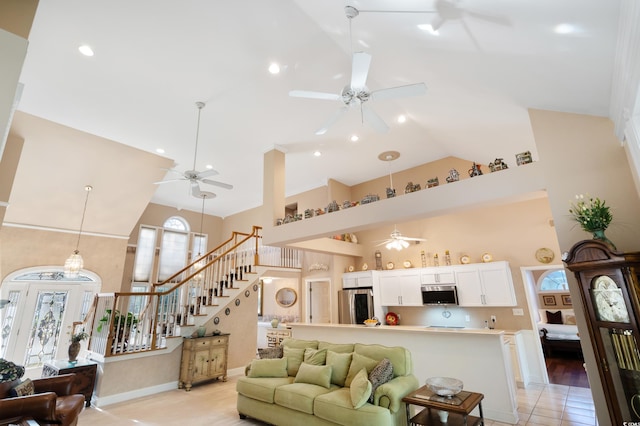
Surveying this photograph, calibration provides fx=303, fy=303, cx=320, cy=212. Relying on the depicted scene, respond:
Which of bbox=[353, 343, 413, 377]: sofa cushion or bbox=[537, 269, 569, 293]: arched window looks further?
bbox=[537, 269, 569, 293]: arched window

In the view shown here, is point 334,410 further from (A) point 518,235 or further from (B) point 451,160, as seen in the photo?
(B) point 451,160

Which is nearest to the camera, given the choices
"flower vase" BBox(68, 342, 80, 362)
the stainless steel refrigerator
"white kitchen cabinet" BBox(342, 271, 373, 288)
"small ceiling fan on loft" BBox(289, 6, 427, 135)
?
"small ceiling fan on loft" BBox(289, 6, 427, 135)

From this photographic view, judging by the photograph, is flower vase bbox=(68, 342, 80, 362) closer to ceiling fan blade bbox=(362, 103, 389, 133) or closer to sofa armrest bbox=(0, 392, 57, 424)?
sofa armrest bbox=(0, 392, 57, 424)

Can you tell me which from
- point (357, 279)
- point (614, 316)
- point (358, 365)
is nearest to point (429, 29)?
point (614, 316)

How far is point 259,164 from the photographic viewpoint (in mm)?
7402

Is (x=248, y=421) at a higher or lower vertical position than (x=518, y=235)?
lower

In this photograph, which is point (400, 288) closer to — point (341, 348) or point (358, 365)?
point (341, 348)

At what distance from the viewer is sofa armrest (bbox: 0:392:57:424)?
2703 mm

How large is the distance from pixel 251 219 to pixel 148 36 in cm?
709

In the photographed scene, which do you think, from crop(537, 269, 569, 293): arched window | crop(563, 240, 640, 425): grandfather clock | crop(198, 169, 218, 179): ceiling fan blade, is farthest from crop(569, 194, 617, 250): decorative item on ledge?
crop(537, 269, 569, 293): arched window

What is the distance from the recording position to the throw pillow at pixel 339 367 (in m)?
3.94

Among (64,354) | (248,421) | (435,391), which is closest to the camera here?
(435,391)

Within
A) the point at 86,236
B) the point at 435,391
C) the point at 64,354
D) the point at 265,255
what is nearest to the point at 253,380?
the point at 435,391

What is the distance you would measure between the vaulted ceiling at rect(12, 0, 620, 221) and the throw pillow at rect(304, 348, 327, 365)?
3986mm
